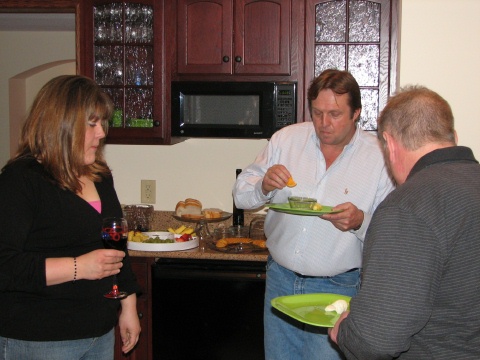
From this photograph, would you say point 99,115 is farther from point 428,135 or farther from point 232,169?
point 232,169

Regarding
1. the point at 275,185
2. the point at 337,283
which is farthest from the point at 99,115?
the point at 337,283

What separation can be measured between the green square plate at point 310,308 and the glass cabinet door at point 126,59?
1.87 metres

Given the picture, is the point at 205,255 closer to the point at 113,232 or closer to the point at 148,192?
the point at 148,192

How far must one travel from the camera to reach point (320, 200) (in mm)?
2484

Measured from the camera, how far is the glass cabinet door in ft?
11.8

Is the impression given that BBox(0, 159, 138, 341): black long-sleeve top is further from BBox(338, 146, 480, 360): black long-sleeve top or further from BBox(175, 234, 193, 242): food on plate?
BBox(175, 234, 193, 242): food on plate

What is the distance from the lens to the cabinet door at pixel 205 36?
11.5ft

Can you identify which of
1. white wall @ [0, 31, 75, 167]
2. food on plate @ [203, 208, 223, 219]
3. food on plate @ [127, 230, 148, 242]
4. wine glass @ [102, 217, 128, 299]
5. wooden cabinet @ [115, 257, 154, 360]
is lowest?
wooden cabinet @ [115, 257, 154, 360]

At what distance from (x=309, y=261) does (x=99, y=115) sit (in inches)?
37.7

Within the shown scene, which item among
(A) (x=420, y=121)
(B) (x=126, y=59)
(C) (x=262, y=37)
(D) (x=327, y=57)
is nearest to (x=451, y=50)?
(A) (x=420, y=121)

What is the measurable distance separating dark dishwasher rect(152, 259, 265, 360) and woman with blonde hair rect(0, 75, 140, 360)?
1.36 metres

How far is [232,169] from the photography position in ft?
12.9

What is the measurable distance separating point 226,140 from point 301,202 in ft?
5.32

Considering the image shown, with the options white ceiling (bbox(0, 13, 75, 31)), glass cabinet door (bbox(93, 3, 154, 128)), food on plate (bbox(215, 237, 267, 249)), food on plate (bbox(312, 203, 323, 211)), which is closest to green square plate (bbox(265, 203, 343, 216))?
food on plate (bbox(312, 203, 323, 211))
